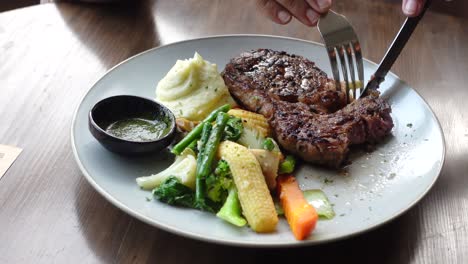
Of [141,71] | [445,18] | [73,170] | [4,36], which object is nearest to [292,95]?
[141,71]

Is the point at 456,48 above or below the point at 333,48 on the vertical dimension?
below

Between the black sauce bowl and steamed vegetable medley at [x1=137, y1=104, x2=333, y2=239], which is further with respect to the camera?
the black sauce bowl

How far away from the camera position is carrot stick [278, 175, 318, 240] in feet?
6.15

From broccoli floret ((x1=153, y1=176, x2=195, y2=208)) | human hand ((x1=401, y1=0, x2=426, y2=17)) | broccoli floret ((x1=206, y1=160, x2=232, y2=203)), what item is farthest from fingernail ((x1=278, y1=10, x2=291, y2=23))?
broccoli floret ((x1=153, y1=176, x2=195, y2=208))

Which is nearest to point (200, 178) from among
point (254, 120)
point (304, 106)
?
point (254, 120)

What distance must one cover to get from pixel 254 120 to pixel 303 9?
68 centimetres

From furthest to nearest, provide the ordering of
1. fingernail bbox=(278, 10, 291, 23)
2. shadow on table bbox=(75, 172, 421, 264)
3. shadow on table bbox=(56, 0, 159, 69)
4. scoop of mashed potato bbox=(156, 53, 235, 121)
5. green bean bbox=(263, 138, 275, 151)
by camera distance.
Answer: shadow on table bbox=(56, 0, 159, 69), fingernail bbox=(278, 10, 291, 23), scoop of mashed potato bbox=(156, 53, 235, 121), green bean bbox=(263, 138, 275, 151), shadow on table bbox=(75, 172, 421, 264)

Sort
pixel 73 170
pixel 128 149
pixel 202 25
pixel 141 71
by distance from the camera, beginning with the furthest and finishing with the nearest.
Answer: pixel 202 25 → pixel 141 71 → pixel 73 170 → pixel 128 149

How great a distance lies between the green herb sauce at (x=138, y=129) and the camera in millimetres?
2395

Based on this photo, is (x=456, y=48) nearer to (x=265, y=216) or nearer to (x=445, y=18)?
(x=445, y=18)

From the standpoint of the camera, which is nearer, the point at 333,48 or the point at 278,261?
the point at 278,261

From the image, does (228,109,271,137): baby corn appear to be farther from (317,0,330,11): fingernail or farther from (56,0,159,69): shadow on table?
(56,0,159,69): shadow on table

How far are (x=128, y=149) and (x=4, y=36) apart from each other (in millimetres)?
1738

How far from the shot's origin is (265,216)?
6.34 ft
